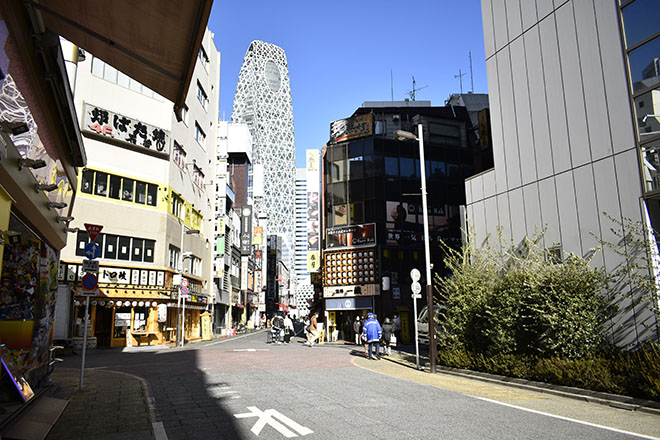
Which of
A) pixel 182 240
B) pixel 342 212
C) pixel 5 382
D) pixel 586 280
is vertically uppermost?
pixel 342 212

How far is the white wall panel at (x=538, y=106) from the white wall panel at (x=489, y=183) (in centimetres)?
239

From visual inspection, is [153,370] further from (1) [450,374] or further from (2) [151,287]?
(2) [151,287]

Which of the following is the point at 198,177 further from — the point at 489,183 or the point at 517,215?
the point at 517,215

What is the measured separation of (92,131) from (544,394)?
2841 cm

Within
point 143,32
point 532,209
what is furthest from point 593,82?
point 143,32

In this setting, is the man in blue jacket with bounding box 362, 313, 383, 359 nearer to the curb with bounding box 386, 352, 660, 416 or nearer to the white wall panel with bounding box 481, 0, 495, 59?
the curb with bounding box 386, 352, 660, 416

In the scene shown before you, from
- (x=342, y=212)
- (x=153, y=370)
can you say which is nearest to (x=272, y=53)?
(x=342, y=212)

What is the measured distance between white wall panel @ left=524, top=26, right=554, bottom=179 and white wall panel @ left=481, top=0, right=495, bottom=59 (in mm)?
2195

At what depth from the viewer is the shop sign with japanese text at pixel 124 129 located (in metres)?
29.6

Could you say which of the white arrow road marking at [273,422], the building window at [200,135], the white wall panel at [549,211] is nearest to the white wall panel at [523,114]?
the white wall panel at [549,211]

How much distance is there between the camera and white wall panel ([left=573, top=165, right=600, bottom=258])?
13.3m

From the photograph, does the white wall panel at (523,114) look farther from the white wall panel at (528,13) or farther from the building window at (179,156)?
the building window at (179,156)

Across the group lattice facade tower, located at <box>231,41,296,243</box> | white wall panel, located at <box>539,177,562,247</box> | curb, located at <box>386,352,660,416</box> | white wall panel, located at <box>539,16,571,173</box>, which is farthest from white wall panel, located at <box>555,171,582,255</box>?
lattice facade tower, located at <box>231,41,296,243</box>

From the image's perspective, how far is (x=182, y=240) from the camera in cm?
3516
